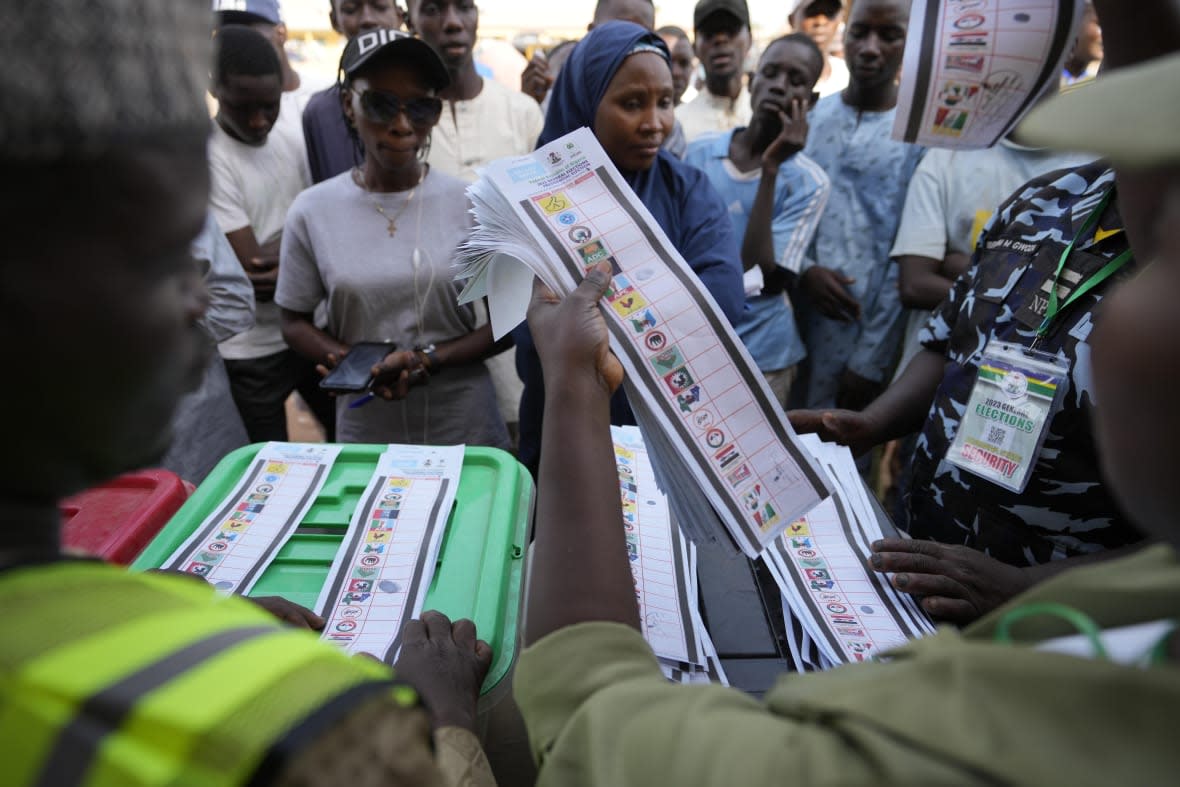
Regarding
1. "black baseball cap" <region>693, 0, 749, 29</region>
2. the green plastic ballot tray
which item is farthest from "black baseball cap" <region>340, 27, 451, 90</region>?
"black baseball cap" <region>693, 0, 749, 29</region>

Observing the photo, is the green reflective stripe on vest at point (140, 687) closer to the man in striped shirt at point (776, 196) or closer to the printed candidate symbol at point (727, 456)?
the printed candidate symbol at point (727, 456)

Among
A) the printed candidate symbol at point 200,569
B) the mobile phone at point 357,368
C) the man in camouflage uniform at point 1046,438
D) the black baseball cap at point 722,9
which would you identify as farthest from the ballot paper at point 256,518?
the black baseball cap at point 722,9

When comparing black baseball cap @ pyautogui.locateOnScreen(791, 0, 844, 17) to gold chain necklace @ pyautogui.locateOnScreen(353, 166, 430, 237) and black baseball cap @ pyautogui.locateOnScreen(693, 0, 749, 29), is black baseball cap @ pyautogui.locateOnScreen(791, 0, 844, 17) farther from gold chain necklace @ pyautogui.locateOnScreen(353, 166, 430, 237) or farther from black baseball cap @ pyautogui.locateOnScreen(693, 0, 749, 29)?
gold chain necklace @ pyautogui.locateOnScreen(353, 166, 430, 237)

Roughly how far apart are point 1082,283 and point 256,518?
1.42 m

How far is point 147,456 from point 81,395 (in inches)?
3.4

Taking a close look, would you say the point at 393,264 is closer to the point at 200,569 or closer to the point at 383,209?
the point at 383,209

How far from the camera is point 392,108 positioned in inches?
77.3

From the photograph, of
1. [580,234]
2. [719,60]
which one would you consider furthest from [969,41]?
[719,60]

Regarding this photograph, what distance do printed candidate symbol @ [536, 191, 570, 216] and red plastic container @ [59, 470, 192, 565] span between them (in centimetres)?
76

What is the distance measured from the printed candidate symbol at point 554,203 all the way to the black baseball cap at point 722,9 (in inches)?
130

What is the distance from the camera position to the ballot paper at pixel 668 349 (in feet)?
3.05

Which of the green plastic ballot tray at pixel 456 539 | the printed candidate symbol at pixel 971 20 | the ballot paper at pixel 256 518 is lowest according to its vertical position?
the green plastic ballot tray at pixel 456 539

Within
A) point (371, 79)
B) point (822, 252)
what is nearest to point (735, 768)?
point (371, 79)

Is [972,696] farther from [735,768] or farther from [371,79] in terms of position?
[371,79]
